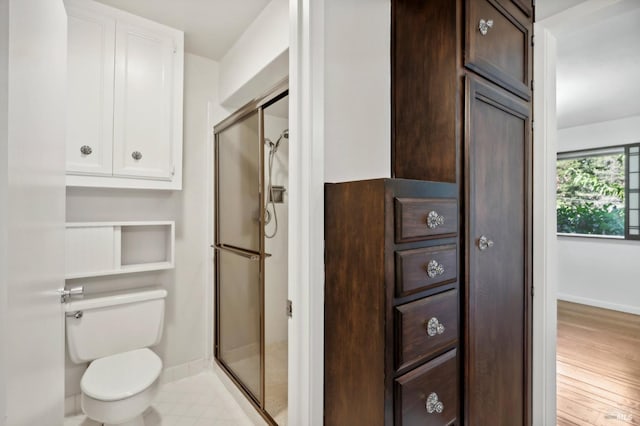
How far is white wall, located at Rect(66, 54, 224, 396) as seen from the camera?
7.10 ft

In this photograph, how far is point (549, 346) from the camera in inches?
60.7

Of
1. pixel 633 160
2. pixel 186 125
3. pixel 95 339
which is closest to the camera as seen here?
pixel 95 339

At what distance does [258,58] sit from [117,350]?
192cm

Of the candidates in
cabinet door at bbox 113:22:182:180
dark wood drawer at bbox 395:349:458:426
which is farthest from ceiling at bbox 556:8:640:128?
cabinet door at bbox 113:22:182:180

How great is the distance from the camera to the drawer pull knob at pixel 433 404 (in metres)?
1.01

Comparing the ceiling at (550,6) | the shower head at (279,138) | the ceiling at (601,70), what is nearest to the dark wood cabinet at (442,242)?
the ceiling at (550,6)

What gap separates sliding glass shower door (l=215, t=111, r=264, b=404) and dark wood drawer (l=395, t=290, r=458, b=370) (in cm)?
101

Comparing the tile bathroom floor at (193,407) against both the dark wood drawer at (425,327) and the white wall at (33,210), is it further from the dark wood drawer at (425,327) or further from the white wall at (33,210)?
the dark wood drawer at (425,327)

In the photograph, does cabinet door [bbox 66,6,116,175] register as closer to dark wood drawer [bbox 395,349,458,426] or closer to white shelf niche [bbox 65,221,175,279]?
white shelf niche [bbox 65,221,175,279]

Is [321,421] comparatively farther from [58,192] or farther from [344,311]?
[58,192]

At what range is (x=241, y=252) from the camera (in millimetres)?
1944

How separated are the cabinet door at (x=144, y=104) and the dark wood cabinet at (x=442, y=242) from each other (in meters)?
1.40

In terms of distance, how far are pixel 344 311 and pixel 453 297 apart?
1.31 ft

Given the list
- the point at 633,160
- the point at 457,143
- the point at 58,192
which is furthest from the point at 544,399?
the point at 633,160
